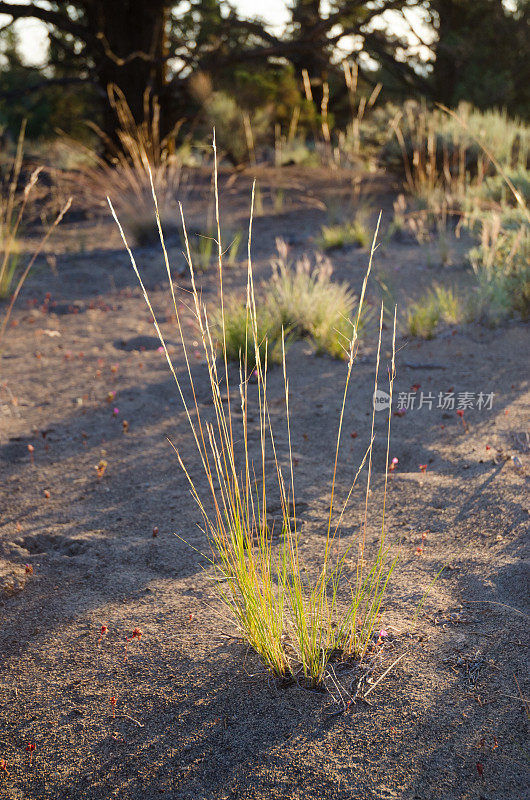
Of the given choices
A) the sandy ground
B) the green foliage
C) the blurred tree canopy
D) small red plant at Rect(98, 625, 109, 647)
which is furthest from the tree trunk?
small red plant at Rect(98, 625, 109, 647)

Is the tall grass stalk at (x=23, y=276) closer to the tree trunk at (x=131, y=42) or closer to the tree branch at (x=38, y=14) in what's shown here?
the tree branch at (x=38, y=14)

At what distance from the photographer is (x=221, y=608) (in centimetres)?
237

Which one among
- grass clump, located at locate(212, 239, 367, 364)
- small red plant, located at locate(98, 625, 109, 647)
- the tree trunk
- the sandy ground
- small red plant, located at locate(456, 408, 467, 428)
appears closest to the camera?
the sandy ground

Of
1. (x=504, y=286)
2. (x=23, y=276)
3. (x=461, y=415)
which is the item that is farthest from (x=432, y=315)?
(x=23, y=276)

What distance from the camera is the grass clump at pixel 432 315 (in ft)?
16.9

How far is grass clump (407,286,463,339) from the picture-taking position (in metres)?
5.14

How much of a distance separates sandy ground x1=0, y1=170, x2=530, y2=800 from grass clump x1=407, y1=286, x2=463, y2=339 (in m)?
0.35

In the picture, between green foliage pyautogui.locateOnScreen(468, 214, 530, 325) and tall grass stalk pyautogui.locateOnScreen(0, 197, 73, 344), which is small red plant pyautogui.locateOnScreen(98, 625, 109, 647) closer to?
tall grass stalk pyautogui.locateOnScreen(0, 197, 73, 344)

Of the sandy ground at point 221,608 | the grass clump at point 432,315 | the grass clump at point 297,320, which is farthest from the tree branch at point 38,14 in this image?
the grass clump at point 432,315

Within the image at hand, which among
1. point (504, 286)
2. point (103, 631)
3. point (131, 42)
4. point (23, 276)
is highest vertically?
point (131, 42)

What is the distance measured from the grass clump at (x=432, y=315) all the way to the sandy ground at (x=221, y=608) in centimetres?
35

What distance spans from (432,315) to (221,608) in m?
3.40

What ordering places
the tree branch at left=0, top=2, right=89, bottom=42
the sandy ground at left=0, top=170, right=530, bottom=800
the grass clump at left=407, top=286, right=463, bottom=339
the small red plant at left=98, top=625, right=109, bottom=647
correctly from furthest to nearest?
the tree branch at left=0, top=2, right=89, bottom=42 < the grass clump at left=407, top=286, right=463, bottom=339 < the small red plant at left=98, top=625, right=109, bottom=647 < the sandy ground at left=0, top=170, right=530, bottom=800

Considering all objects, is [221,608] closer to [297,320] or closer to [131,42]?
[297,320]
